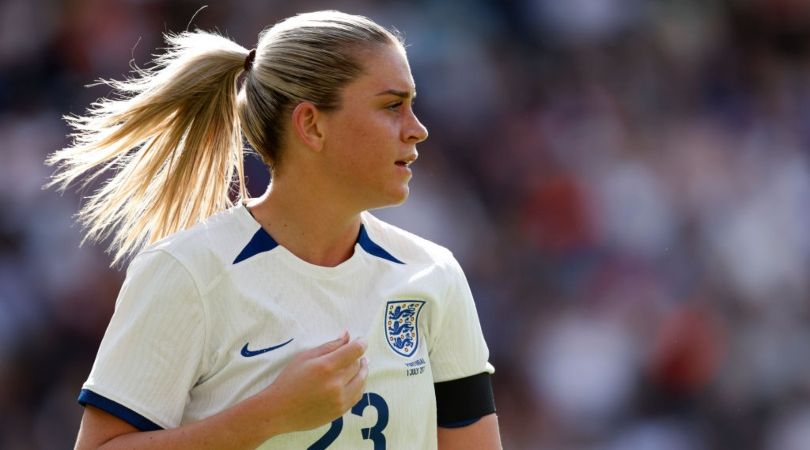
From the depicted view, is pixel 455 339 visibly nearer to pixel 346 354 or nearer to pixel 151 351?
pixel 346 354

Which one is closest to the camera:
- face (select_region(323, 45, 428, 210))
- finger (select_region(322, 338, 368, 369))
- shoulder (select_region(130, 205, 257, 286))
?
finger (select_region(322, 338, 368, 369))

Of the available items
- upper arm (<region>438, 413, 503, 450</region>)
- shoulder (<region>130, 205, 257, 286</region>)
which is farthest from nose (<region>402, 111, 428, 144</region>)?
upper arm (<region>438, 413, 503, 450</region>)

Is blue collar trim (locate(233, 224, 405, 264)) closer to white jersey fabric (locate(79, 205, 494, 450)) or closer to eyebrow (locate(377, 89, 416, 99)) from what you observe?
white jersey fabric (locate(79, 205, 494, 450))

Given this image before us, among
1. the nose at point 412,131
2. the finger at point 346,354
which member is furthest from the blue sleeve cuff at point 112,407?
the nose at point 412,131

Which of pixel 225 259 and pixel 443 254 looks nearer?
pixel 225 259

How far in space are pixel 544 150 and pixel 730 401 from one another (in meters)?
1.89

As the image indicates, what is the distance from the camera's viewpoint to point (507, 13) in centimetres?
852

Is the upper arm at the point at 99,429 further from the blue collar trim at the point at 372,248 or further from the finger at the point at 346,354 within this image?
the blue collar trim at the point at 372,248

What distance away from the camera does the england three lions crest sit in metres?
2.81

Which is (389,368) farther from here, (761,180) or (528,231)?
(761,180)

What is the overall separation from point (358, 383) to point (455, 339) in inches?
17.3

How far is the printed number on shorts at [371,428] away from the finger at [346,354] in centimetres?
19

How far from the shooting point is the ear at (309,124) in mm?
2799

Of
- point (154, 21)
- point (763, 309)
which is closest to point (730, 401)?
point (763, 309)
